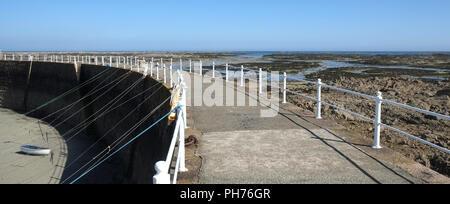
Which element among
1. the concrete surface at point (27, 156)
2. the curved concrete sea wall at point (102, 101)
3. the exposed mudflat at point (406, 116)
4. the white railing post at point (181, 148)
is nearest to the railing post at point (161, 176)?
the white railing post at point (181, 148)

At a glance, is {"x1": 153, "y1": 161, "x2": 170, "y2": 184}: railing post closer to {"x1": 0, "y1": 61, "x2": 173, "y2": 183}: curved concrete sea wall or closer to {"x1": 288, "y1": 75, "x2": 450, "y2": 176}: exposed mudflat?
{"x1": 0, "y1": 61, "x2": 173, "y2": 183}: curved concrete sea wall

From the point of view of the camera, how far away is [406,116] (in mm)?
13859

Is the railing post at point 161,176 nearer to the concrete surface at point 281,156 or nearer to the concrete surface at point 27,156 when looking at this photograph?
the concrete surface at point 281,156

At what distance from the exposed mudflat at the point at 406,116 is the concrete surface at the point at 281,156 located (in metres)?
2.16

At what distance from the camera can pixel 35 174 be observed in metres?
16.5

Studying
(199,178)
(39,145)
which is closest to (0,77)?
(39,145)

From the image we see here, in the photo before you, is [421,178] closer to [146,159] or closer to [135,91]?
[146,159]

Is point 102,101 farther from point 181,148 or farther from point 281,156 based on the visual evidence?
point 181,148

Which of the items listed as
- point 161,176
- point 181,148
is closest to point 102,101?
point 181,148

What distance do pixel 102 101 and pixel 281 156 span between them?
20036 mm

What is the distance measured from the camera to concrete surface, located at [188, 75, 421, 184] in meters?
4.84

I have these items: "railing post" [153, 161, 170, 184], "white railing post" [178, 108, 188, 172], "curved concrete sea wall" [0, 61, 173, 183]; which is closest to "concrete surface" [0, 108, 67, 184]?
"curved concrete sea wall" [0, 61, 173, 183]

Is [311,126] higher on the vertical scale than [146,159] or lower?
higher

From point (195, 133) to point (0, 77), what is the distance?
34.3 m
